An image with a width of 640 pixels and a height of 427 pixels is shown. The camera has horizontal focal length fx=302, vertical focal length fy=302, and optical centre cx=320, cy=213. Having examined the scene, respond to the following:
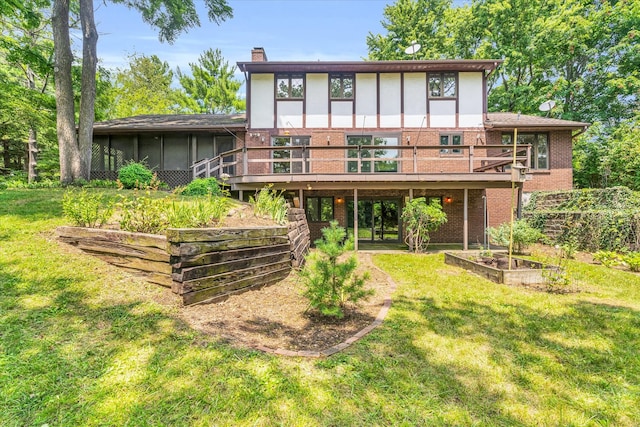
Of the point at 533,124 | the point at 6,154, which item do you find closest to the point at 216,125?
the point at 533,124

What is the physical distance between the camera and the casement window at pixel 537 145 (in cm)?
1356

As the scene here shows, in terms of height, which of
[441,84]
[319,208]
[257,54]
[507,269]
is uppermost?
[257,54]

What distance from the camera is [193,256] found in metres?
3.70

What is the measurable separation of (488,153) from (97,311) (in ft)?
49.1

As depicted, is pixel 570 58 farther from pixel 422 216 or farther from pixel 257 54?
pixel 257 54

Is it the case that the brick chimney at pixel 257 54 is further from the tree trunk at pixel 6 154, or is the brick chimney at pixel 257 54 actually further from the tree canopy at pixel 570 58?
the tree trunk at pixel 6 154

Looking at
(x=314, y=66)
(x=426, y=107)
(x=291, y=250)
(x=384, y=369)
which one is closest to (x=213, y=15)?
(x=314, y=66)

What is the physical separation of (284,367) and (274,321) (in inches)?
43.8

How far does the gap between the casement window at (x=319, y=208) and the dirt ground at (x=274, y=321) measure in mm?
8824

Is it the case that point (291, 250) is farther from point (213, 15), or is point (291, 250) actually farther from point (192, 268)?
point (213, 15)

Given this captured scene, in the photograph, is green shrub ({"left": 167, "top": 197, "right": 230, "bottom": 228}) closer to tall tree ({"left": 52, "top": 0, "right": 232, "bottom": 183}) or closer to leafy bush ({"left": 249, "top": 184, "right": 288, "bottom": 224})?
leafy bush ({"left": 249, "top": 184, "right": 288, "bottom": 224})

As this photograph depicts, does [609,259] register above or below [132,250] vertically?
below

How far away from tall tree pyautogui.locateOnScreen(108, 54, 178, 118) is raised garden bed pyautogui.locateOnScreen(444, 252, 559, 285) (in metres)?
27.1

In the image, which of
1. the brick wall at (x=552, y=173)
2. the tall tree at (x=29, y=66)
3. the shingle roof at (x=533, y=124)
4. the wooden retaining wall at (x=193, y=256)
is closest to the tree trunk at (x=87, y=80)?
the tall tree at (x=29, y=66)
